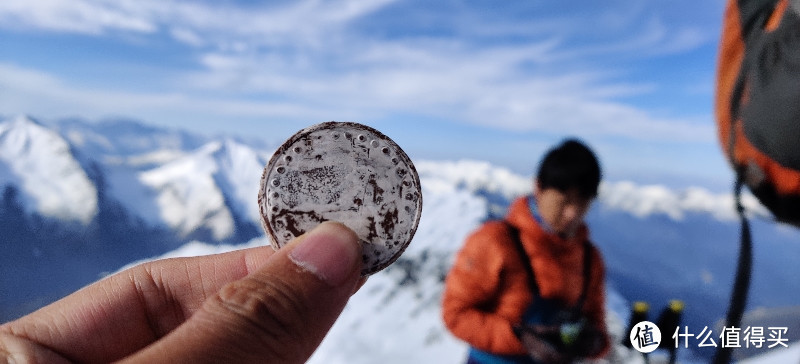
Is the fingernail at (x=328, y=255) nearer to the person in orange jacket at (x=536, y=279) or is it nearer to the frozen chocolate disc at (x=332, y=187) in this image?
the frozen chocolate disc at (x=332, y=187)

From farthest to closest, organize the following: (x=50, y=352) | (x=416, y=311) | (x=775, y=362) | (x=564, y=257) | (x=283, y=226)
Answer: (x=416, y=311) < (x=775, y=362) < (x=564, y=257) < (x=283, y=226) < (x=50, y=352)

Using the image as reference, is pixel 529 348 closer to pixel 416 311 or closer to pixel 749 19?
pixel 749 19

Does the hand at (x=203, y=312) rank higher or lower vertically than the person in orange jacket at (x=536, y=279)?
higher

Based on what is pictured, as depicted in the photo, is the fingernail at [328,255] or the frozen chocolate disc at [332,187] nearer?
the fingernail at [328,255]

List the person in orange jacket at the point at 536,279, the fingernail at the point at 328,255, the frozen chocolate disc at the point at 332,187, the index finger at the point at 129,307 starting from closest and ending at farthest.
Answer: the fingernail at the point at 328,255, the index finger at the point at 129,307, the frozen chocolate disc at the point at 332,187, the person in orange jacket at the point at 536,279

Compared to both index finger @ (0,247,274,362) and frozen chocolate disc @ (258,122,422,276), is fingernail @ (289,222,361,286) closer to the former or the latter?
frozen chocolate disc @ (258,122,422,276)

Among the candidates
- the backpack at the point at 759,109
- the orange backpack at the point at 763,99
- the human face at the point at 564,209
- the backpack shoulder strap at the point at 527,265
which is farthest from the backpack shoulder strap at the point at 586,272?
the orange backpack at the point at 763,99

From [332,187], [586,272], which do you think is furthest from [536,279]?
[332,187]

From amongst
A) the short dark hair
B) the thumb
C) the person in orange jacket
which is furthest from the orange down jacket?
the thumb

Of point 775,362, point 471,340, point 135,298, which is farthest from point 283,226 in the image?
point 775,362
